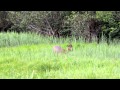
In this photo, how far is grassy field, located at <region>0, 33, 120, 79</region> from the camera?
12.7 ft

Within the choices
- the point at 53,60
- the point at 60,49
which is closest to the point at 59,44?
the point at 60,49

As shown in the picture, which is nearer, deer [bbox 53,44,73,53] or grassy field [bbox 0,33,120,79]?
grassy field [bbox 0,33,120,79]

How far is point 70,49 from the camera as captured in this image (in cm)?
488

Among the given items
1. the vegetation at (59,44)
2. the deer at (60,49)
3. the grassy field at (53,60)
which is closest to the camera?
the grassy field at (53,60)

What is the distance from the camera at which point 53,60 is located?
173 inches

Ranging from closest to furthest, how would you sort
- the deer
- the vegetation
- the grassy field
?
1. the grassy field
2. the vegetation
3. the deer

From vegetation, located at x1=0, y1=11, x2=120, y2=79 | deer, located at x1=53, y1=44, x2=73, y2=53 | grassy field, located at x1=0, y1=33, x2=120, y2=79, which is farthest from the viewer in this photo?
deer, located at x1=53, y1=44, x2=73, y2=53

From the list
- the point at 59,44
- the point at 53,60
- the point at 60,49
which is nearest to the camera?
the point at 53,60

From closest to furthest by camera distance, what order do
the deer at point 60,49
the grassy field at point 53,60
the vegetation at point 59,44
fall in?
1. the grassy field at point 53,60
2. the vegetation at point 59,44
3. the deer at point 60,49

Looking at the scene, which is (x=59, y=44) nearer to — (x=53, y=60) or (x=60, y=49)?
(x=60, y=49)

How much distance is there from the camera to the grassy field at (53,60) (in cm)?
387

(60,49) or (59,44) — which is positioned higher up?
(59,44)

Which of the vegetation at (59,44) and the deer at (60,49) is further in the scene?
the deer at (60,49)
